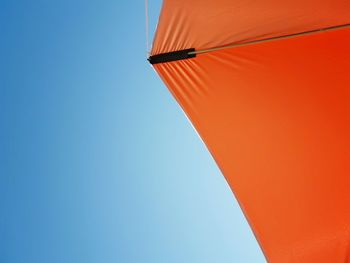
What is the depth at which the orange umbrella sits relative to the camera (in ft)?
5.75

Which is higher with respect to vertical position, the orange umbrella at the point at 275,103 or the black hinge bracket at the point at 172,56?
the black hinge bracket at the point at 172,56

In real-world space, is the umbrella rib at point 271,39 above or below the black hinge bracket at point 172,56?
below

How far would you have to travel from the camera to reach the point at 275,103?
1964mm

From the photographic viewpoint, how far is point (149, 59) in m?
1.76

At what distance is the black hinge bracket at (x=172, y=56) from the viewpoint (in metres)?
1.76

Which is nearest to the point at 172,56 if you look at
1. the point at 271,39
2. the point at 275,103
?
the point at 271,39

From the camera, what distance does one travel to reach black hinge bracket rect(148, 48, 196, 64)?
5.79 feet

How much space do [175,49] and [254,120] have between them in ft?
2.11

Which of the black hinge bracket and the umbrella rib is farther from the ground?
the black hinge bracket

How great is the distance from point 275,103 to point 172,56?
0.68 metres

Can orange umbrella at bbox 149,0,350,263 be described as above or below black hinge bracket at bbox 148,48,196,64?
below

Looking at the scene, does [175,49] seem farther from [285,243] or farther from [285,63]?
[285,243]

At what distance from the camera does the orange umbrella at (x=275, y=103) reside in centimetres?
175

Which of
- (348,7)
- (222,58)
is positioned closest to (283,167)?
(222,58)
